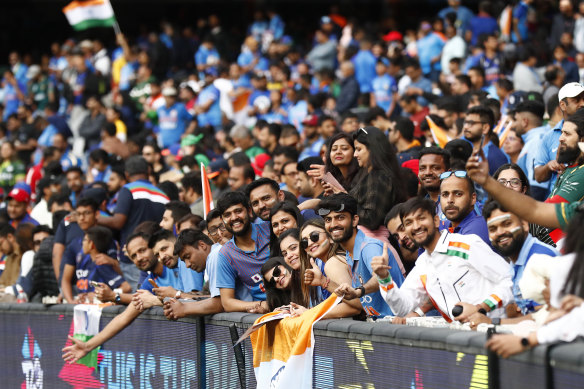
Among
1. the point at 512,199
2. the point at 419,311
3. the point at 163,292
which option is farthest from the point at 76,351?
the point at 512,199

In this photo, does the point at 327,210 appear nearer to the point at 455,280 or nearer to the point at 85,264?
the point at 455,280

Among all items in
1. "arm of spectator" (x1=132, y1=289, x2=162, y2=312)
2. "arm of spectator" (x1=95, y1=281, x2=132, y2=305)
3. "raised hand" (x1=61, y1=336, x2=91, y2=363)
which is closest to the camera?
"arm of spectator" (x1=132, y1=289, x2=162, y2=312)

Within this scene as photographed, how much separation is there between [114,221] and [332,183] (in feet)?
12.8

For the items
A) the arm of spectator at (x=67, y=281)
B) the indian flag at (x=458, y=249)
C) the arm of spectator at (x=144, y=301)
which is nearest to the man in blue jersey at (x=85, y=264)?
the arm of spectator at (x=67, y=281)

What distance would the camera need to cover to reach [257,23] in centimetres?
2355

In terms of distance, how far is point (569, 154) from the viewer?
6.55 meters

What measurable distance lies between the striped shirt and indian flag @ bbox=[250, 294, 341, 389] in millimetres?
998

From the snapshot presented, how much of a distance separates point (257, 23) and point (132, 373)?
16.4 metres

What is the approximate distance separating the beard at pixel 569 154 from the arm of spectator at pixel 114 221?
19.2 feet

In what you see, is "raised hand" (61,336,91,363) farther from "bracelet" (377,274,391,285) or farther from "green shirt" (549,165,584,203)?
"green shirt" (549,165,584,203)

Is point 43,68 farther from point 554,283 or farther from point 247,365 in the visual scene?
point 554,283

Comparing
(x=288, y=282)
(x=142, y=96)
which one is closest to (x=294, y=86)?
(x=142, y=96)

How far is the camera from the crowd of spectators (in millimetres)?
5840

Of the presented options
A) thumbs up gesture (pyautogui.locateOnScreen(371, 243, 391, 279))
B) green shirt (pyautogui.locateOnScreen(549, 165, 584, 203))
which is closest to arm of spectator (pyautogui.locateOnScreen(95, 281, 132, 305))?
thumbs up gesture (pyautogui.locateOnScreen(371, 243, 391, 279))
